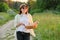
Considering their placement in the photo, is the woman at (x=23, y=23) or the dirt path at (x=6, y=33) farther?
the dirt path at (x=6, y=33)

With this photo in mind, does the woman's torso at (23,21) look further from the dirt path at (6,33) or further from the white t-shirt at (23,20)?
the dirt path at (6,33)

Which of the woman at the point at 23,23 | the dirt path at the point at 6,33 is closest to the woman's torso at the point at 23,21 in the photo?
the woman at the point at 23,23

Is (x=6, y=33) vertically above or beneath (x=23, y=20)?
beneath

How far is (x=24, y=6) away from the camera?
20.8ft

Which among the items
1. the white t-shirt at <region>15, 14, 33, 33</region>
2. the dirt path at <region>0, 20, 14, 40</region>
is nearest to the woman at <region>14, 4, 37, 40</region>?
the white t-shirt at <region>15, 14, 33, 33</region>

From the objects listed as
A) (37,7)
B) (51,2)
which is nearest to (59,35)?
(51,2)

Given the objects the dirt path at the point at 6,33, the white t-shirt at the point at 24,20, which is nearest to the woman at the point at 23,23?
the white t-shirt at the point at 24,20

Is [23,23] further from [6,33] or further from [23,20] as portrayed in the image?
[6,33]

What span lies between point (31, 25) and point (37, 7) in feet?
113

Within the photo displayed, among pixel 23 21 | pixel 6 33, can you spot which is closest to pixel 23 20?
pixel 23 21

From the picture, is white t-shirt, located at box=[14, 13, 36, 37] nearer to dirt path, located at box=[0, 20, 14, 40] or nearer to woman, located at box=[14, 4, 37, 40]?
woman, located at box=[14, 4, 37, 40]

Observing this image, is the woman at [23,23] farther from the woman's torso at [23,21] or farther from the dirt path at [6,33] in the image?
the dirt path at [6,33]

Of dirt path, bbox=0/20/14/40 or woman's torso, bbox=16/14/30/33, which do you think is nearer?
woman's torso, bbox=16/14/30/33

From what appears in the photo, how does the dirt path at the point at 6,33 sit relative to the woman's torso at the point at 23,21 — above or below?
below
